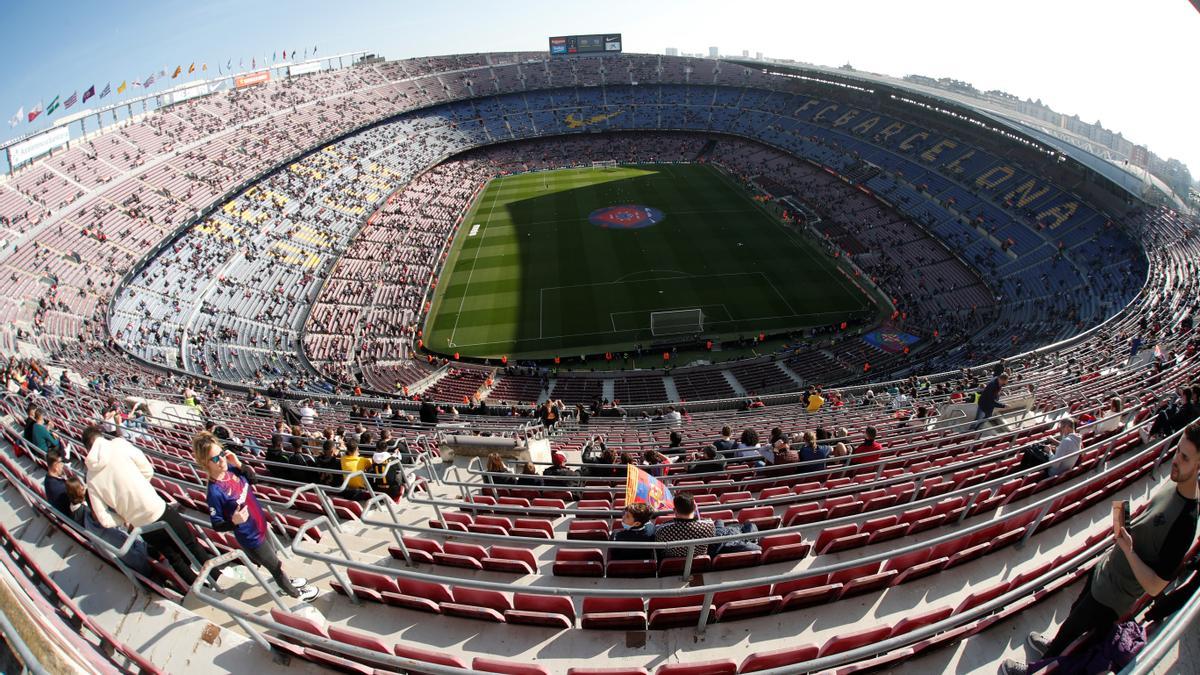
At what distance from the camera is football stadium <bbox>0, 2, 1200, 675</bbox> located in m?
5.75

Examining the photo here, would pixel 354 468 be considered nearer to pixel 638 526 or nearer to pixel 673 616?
pixel 638 526

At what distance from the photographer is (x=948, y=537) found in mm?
5352

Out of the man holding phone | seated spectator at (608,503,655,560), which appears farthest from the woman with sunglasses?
the man holding phone

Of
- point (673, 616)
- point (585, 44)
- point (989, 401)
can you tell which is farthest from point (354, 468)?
point (585, 44)

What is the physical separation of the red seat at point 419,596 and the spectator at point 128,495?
2241 mm

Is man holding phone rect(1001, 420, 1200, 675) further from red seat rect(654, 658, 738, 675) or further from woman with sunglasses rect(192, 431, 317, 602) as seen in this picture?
woman with sunglasses rect(192, 431, 317, 602)

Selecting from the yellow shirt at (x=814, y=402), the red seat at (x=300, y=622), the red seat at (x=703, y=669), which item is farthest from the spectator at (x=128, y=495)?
the yellow shirt at (x=814, y=402)

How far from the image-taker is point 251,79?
72.6 m

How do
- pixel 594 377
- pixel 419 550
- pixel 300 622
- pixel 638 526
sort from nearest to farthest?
pixel 300 622 → pixel 638 526 → pixel 419 550 → pixel 594 377

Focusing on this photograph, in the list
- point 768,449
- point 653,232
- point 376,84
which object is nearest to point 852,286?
point 653,232

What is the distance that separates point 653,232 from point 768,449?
4426cm

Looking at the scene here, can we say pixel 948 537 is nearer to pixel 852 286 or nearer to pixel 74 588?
pixel 74 588

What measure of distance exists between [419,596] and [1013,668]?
19.1 feet

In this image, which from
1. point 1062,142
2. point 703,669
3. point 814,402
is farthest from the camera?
point 1062,142
